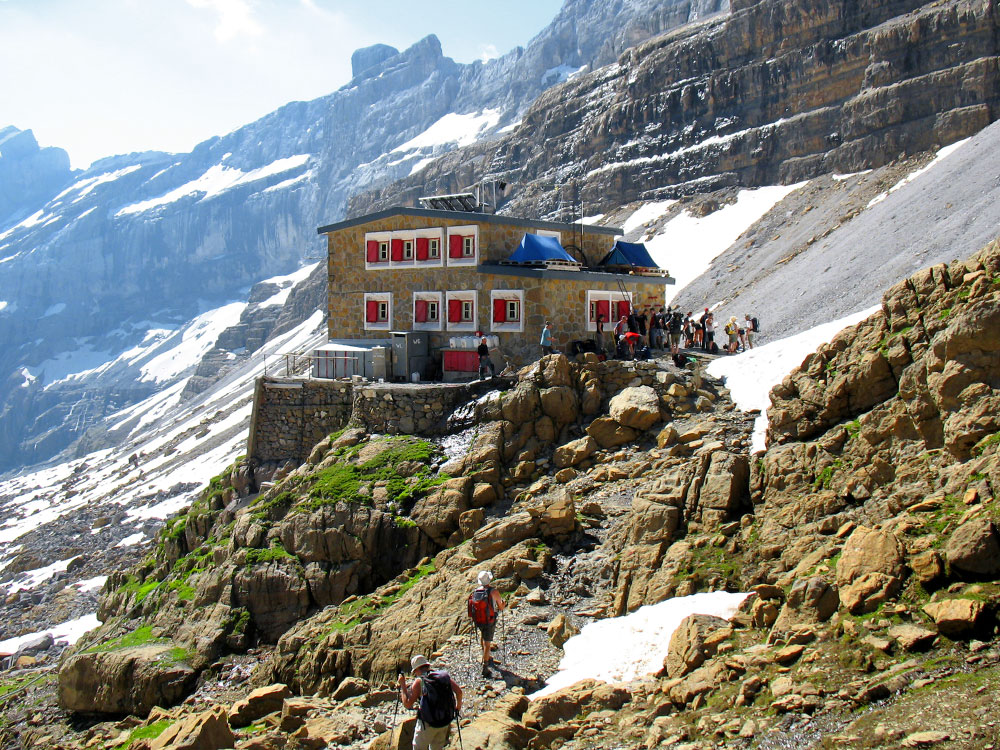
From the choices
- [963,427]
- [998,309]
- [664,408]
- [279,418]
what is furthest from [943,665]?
[279,418]

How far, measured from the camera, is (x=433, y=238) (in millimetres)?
26250

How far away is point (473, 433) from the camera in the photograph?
2036 cm

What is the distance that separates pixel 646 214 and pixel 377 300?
52.9m

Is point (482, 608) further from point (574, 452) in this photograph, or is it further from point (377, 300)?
point (377, 300)

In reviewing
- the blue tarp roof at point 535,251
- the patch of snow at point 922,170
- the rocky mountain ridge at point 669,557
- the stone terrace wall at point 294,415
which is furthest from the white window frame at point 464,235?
the patch of snow at point 922,170

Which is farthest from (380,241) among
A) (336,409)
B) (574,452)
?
(574,452)

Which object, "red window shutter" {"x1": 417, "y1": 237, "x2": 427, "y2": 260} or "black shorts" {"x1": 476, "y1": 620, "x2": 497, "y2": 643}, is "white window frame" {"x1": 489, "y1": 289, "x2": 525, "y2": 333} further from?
"black shorts" {"x1": 476, "y1": 620, "x2": 497, "y2": 643}

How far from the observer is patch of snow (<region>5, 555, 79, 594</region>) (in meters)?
39.6

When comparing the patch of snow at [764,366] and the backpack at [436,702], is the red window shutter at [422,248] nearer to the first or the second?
the patch of snow at [764,366]

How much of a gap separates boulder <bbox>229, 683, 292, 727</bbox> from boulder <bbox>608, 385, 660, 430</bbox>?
31.0 ft

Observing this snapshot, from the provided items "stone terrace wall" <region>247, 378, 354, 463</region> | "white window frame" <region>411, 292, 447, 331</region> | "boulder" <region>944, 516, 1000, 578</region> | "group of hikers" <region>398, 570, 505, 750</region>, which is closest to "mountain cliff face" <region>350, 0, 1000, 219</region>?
"white window frame" <region>411, 292, 447, 331</region>

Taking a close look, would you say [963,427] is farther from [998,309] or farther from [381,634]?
[381,634]

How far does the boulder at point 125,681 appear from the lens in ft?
53.8

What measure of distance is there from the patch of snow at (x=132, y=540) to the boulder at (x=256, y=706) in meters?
30.9
